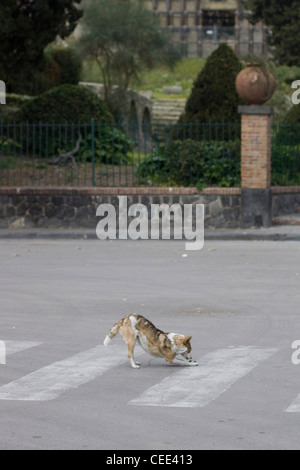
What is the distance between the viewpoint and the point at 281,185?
85.7 feet

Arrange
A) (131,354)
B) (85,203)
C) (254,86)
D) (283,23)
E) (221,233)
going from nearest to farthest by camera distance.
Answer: (131,354) → (221,233) → (254,86) → (85,203) → (283,23)

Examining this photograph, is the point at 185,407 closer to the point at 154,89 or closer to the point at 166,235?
the point at 166,235

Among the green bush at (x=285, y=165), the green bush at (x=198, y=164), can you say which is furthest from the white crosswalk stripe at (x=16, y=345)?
the green bush at (x=285, y=165)

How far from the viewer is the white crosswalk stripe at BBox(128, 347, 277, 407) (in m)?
8.51

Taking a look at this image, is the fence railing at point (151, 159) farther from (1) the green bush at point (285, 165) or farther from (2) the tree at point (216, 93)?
(2) the tree at point (216, 93)

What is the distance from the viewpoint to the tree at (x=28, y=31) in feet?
89.8

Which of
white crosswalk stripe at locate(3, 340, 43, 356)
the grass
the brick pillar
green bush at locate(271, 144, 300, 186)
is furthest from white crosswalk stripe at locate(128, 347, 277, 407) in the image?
the grass

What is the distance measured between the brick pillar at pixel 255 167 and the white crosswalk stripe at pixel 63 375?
13.7 meters

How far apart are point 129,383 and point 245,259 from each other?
986 centimetres

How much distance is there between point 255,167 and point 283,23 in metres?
17.2

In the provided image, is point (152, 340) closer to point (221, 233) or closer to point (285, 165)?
point (221, 233)

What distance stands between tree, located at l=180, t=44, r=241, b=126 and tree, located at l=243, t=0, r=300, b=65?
11.8 meters

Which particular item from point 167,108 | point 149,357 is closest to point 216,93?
point 149,357

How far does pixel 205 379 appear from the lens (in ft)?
30.5
